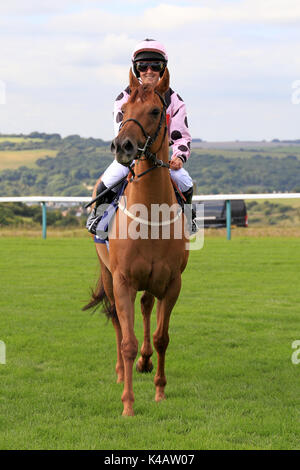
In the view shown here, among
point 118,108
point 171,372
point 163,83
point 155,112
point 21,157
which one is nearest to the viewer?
point 155,112

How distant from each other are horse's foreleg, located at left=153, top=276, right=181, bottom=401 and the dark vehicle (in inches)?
766

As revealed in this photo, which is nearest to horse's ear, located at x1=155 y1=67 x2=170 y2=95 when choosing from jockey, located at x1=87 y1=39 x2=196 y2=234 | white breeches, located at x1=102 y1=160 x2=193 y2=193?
jockey, located at x1=87 y1=39 x2=196 y2=234

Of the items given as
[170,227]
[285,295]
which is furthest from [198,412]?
[285,295]

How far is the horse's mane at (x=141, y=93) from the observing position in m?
4.67

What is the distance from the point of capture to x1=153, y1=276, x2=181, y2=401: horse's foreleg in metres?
5.40

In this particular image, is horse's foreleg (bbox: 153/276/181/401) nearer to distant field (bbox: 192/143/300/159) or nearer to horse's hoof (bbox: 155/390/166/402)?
horse's hoof (bbox: 155/390/166/402)

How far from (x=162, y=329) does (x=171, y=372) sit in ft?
2.62

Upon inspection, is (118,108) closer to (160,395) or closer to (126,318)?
(126,318)

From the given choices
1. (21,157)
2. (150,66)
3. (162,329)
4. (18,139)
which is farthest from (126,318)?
(18,139)

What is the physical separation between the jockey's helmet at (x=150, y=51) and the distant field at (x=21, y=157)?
64.4 meters

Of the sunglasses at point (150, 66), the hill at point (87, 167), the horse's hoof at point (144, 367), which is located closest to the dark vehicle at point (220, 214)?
the horse's hoof at point (144, 367)

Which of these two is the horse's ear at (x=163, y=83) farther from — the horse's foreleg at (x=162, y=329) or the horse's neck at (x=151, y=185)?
the horse's foreleg at (x=162, y=329)

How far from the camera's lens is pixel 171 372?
6.25 metres
